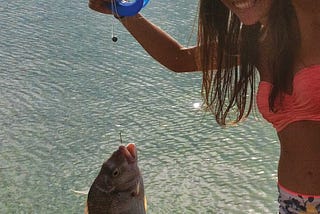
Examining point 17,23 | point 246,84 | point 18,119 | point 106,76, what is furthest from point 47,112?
point 246,84

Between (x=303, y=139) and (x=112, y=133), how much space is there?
3598 millimetres

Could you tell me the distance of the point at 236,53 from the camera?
1.69 m

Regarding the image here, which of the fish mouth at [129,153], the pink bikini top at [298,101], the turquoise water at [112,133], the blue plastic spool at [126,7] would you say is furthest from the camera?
the turquoise water at [112,133]

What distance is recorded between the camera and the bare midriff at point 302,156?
1.50m

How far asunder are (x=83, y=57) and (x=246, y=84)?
17.4 feet

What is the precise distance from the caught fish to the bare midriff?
496 millimetres

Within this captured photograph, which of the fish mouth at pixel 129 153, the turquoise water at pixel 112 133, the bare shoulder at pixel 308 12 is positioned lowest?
the turquoise water at pixel 112 133

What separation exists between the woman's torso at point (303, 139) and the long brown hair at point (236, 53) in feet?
0.09

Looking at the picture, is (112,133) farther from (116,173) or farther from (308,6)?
(308,6)

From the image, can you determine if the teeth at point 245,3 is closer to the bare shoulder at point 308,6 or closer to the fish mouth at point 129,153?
the bare shoulder at point 308,6

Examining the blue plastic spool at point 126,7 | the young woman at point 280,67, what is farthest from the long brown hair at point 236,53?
the blue plastic spool at point 126,7

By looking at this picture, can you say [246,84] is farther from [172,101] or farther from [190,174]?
[172,101]

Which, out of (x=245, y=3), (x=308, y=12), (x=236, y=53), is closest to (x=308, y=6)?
(x=308, y=12)

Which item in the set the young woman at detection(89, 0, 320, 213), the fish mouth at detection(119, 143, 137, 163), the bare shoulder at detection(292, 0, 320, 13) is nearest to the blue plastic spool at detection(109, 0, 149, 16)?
the young woman at detection(89, 0, 320, 213)
